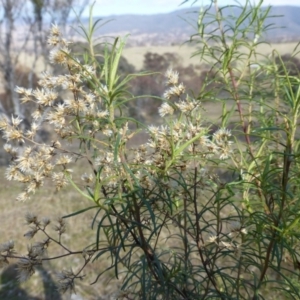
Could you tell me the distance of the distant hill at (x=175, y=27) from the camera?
174cm

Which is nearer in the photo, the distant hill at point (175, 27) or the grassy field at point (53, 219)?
the distant hill at point (175, 27)

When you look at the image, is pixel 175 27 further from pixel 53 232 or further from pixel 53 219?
pixel 53 219

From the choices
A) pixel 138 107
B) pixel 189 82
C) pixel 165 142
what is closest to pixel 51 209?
pixel 165 142

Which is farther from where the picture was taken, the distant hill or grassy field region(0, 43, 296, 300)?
grassy field region(0, 43, 296, 300)

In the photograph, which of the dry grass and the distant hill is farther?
the dry grass

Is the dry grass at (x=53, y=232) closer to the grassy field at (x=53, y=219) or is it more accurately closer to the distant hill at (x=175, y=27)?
the grassy field at (x=53, y=219)

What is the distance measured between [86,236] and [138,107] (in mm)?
8492

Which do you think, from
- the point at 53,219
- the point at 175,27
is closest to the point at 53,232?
the point at 53,219

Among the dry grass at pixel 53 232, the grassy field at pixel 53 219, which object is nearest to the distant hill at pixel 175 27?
the grassy field at pixel 53 219

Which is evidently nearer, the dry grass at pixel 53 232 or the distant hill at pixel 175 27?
the distant hill at pixel 175 27

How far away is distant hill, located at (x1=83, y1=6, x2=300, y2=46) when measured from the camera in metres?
1.74

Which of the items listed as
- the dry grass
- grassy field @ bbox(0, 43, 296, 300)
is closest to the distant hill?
grassy field @ bbox(0, 43, 296, 300)

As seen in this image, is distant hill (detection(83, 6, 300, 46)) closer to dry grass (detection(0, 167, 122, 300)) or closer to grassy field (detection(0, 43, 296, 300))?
grassy field (detection(0, 43, 296, 300))

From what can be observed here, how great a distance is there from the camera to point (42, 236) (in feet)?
13.9
